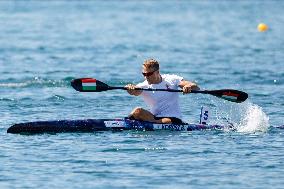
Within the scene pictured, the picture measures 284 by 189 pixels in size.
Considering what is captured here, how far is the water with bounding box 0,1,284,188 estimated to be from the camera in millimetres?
14078

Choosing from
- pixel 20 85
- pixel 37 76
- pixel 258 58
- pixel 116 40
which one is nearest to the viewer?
pixel 20 85

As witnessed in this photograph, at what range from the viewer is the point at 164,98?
57.3 feet

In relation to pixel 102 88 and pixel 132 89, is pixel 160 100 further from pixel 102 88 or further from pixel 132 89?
pixel 102 88

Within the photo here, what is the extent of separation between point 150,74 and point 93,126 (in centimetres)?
125

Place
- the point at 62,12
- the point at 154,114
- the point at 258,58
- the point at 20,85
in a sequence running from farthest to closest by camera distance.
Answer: the point at 62,12, the point at 258,58, the point at 20,85, the point at 154,114

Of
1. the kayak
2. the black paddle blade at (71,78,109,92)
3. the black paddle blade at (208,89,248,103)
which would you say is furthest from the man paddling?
the black paddle blade at (71,78,109,92)

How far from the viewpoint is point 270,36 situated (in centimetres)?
4338

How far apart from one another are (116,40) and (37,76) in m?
14.9

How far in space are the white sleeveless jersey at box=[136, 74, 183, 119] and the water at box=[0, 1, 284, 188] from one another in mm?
453

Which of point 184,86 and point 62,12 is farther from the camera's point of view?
point 62,12

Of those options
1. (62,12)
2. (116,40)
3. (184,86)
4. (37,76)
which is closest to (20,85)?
(37,76)

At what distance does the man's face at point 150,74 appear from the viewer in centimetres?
1703

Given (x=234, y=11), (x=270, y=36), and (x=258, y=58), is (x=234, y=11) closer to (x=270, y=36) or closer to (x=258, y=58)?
(x=270, y=36)

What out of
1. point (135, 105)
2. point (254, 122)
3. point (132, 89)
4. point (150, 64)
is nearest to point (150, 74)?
point (150, 64)
